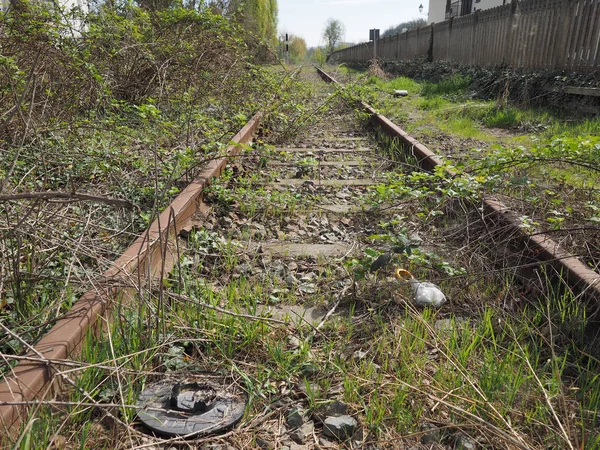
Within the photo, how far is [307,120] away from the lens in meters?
7.90

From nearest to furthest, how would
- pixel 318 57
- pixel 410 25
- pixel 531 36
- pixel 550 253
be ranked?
pixel 550 253, pixel 531 36, pixel 318 57, pixel 410 25

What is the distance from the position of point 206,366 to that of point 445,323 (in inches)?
49.3

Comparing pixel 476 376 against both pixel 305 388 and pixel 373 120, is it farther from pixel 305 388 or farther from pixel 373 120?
pixel 373 120

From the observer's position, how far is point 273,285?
2951 millimetres

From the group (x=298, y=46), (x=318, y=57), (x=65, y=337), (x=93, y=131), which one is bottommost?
(x=65, y=337)

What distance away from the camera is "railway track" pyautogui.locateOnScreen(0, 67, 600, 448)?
1.85 meters

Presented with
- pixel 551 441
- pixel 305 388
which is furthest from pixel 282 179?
pixel 551 441

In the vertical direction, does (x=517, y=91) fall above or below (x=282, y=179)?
above

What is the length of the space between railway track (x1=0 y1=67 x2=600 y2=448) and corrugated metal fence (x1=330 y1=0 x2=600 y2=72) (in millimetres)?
6274

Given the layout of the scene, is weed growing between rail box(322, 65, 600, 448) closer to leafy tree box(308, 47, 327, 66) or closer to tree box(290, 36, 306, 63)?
leafy tree box(308, 47, 327, 66)

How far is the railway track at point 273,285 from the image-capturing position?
185 centimetres

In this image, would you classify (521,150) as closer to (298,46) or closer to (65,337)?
(65,337)

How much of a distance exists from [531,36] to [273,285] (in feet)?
34.6

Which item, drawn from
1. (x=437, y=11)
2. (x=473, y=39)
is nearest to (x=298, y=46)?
(x=437, y=11)
